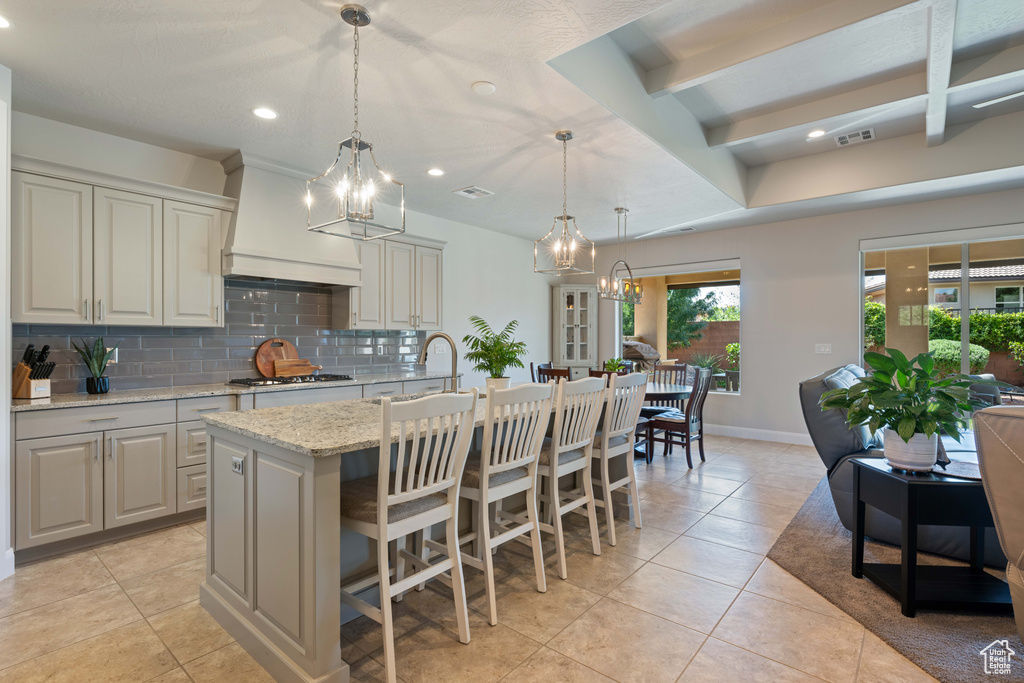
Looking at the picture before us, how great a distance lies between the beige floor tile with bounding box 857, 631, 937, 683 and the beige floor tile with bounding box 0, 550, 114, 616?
3.41 meters

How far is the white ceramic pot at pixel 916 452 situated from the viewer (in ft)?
7.47

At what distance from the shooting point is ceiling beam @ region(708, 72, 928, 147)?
3.35m

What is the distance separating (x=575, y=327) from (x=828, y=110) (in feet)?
13.4

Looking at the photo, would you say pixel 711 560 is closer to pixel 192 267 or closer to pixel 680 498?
pixel 680 498

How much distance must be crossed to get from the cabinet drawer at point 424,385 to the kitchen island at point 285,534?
7.61 feet

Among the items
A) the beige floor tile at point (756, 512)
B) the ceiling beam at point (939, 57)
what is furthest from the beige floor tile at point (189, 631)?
the ceiling beam at point (939, 57)

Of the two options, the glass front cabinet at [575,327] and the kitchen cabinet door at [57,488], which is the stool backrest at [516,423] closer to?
the kitchen cabinet door at [57,488]

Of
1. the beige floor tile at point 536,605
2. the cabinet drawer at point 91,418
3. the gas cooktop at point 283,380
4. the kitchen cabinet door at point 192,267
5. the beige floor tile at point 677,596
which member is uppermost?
the kitchen cabinet door at point 192,267

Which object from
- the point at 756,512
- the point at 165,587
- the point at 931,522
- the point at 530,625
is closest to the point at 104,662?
the point at 165,587

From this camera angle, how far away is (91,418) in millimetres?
2912

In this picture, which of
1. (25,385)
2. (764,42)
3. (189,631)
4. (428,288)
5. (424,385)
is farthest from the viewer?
(428,288)

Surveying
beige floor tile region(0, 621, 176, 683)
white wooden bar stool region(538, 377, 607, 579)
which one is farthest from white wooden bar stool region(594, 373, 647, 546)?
beige floor tile region(0, 621, 176, 683)

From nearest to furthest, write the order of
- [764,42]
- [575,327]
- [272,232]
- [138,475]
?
[764,42] → [138,475] → [272,232] → [575,327]

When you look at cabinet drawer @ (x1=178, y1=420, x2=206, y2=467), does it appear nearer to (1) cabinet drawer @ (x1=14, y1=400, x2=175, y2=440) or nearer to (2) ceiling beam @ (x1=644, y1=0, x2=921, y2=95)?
(1) cabinet drawer @ (x1=14, y1=400, x2=175, y2=440)
